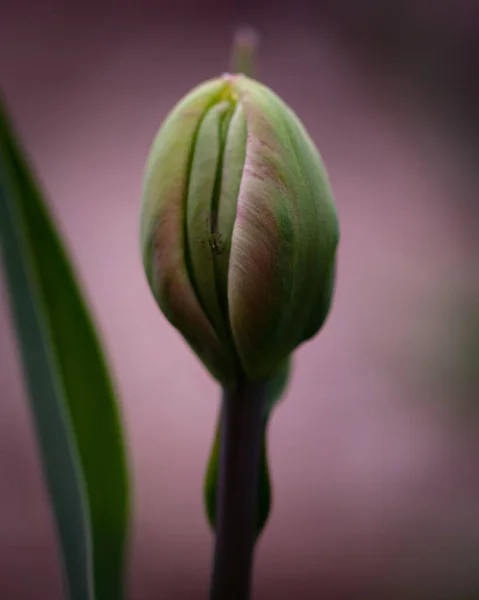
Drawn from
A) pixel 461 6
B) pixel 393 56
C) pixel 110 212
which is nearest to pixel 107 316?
pixel 110 212

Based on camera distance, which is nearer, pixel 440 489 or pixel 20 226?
pixel 20 226

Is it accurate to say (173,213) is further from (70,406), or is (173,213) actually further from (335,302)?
(335,302)

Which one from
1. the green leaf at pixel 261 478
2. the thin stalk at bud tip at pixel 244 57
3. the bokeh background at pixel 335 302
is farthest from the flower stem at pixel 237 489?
the bokeh background at pixel 335 302

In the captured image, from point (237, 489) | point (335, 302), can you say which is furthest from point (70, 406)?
point (335, 302)

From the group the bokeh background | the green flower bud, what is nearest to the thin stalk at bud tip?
the green flower bud

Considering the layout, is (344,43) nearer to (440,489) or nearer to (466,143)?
(466,143)

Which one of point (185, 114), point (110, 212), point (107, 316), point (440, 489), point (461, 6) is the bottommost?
point (440, 489)

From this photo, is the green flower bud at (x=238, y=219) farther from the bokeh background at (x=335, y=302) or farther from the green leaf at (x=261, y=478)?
the bokeh background at (x=335, y=302)
